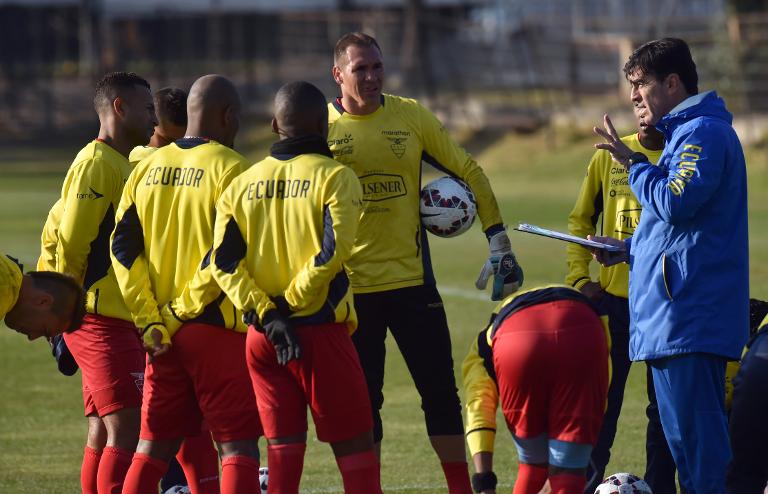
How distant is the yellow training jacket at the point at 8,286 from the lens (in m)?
6.34

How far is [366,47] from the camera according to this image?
25.0 ft

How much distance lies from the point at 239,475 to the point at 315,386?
24.2 inches

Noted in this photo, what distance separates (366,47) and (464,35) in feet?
128

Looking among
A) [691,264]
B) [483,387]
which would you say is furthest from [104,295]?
[691,264]

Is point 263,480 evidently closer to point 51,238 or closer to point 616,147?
point 51,238

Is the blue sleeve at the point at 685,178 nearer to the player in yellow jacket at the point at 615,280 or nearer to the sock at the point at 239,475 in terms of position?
the player in yellow jacket at the point at 615,280

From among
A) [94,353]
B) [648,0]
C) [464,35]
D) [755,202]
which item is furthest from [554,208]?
[648,0]

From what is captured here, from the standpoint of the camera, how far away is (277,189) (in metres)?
6.24

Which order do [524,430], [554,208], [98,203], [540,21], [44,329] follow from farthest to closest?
[540,21]
[554,208]
[98,203]
[44,329]
[524,430]

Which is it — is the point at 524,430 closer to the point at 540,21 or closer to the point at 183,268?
the point at 183,268

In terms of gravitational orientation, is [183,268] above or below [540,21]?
below

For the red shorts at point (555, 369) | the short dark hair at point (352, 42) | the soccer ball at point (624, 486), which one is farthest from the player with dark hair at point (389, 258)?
the red shorts at point (555, 369)

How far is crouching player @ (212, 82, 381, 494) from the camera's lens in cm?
616

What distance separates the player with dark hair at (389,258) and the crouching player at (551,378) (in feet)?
5.22
